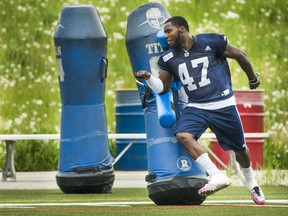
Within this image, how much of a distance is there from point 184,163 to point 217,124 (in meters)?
0.58

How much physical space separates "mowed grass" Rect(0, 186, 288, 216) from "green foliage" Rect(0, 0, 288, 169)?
543 centimetres

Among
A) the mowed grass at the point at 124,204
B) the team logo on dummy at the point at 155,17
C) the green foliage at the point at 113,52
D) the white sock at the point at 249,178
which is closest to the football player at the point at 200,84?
the white sock at the point at 249,178

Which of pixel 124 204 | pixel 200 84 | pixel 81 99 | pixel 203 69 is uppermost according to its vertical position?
pixel 203 69

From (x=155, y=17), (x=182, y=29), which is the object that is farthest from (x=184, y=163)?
(x=155, y=17)

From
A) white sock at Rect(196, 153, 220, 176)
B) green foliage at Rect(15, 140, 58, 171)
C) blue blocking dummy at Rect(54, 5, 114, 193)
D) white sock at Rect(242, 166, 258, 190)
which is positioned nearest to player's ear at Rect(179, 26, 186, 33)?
white sock at Rect(196, 153, 220, 176)

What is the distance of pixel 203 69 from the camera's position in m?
10.3

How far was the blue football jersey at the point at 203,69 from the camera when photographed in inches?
406

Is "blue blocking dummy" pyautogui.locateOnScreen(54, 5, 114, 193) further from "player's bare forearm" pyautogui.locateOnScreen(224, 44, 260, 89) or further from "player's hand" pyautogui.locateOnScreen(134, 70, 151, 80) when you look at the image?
"player's hand" pyautogui.locateOnScreen(134, 70, 151, 80)

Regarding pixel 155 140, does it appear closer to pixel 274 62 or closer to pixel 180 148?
pixel 180 148

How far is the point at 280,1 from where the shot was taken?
69.3 ft

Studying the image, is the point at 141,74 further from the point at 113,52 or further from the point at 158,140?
the point at 113,52

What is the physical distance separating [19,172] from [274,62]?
522 centimetres

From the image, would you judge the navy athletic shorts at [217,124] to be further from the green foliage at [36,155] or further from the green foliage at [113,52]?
the green foliage at [113,52]

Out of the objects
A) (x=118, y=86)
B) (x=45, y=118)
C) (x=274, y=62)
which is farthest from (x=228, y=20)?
(x=45, y=118)
